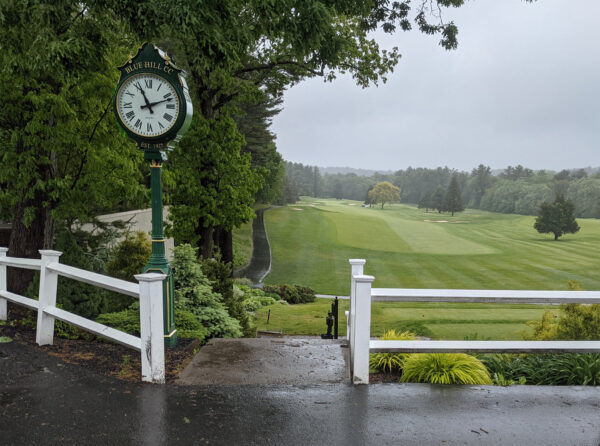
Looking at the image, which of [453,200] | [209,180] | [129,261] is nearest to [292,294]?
[209,180]

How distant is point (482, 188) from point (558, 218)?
64.3 m

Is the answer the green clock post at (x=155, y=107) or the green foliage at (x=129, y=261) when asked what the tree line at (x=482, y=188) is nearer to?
the green foliage at (x=129, y=261)

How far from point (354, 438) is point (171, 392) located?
76.6 inches

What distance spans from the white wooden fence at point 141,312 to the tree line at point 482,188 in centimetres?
9979

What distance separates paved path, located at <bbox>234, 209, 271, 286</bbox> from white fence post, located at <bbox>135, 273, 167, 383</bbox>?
1389 inches

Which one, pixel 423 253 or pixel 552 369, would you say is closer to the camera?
pixel 552 369

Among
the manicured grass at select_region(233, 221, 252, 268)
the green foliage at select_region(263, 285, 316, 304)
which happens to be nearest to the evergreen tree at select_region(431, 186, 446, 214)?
the manicured grass at select_region(233, 221, 252, 268)

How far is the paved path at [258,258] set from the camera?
44.3 m

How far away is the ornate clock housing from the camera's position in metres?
6.33

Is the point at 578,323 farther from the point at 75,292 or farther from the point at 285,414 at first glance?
the point at 75,292

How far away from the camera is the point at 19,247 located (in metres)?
10.0

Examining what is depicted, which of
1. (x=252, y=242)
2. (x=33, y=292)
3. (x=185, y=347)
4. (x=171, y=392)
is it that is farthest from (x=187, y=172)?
(x=252, y=242)

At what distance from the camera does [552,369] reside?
5.31 m

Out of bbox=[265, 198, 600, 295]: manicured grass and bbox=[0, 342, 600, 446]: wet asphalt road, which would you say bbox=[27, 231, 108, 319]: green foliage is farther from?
bbox=[265, 198, 600, 295]: manicured grass
